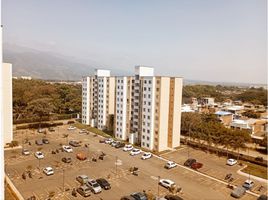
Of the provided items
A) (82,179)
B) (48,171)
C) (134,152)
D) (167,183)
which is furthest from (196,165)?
(48,171)

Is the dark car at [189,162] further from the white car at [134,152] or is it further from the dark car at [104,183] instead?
the dark car at [104,183]

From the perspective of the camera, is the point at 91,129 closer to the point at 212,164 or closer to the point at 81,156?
the point at 81,156

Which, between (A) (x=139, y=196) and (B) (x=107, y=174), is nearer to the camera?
(A) (x=139, y=196)

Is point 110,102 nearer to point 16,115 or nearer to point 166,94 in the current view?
point 166,94

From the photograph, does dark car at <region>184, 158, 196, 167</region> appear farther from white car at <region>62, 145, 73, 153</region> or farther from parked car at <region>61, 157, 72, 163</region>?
white car at <region>62, 145, 73, 153</region>

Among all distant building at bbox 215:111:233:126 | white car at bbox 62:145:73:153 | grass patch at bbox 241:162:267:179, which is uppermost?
distant building at bbox 215:111:233:126

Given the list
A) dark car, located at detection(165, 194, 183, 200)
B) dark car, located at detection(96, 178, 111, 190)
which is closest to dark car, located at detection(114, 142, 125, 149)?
dark car, located at detection(96, 178, 111, 190)

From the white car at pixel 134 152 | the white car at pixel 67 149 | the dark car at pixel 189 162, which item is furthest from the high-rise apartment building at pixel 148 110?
the white car at pixel 67 149

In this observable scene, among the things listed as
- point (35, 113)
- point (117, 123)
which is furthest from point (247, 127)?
point (35, 113)
